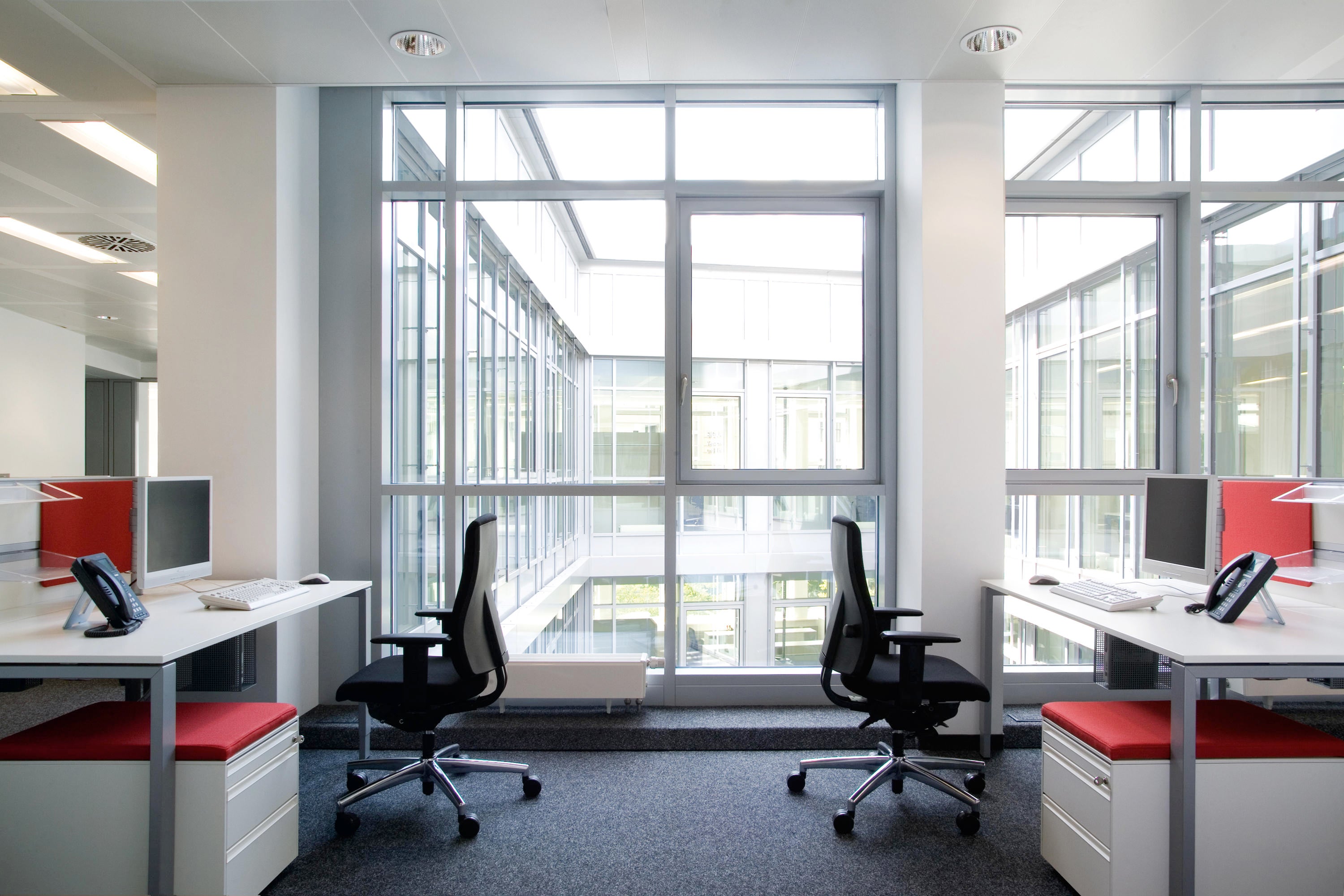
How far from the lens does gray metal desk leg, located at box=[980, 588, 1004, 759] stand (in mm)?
2846

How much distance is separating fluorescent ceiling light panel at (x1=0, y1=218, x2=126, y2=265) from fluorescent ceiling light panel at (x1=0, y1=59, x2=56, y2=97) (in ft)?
8.06

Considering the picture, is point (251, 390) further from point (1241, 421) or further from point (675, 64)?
point (1241, 421)

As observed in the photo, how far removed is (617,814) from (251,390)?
7.77 ft

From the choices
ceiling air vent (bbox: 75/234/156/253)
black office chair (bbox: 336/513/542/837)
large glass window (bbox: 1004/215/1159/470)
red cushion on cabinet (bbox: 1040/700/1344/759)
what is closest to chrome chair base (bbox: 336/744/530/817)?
black office chair (bbox: 336/513/542/837)

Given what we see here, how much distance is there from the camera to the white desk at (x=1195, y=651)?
1.75 meters

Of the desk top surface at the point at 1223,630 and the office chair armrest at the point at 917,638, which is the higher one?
the desk top surface at the point at 1223,630

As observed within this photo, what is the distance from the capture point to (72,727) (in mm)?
1895

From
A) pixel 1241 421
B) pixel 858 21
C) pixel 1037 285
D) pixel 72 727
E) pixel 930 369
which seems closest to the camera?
pixel 72 727

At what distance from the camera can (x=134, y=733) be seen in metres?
1.84

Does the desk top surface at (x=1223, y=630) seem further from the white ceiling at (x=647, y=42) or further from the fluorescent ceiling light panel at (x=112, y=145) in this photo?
the fluorescent ceiling light panel at (x=112, y=145)

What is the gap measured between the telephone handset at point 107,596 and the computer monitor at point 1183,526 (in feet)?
11.7

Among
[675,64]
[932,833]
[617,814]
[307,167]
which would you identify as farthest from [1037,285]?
[307,167]

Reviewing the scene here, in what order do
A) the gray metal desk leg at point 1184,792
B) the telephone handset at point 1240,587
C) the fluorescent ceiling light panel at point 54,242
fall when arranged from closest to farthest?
the gray metal desk leg at point 1184,792 → the telephone handset at point 1240,587 → the fluorescent ceiling light panel at point 54,242

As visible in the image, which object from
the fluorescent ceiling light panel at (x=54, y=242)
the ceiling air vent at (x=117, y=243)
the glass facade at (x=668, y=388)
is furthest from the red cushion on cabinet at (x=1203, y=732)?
the fluorescent ceiling light panel at (x=54, y=242)
